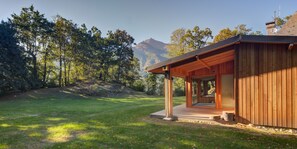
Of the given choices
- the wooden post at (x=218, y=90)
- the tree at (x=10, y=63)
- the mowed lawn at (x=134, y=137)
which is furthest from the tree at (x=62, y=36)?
the wooden post at (x=218, y=90)

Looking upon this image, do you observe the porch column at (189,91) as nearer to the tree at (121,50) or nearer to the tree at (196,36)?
the tree at (196,36)

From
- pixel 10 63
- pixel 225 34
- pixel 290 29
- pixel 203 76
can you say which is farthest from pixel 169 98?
pixel 225 34

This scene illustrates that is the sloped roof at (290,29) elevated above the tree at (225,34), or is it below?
below

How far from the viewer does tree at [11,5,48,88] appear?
22109 millimetres

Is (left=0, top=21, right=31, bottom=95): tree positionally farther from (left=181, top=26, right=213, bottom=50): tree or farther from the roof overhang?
(left=181, top=26, right=213, bottom=50): tree

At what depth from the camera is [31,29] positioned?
23.0m

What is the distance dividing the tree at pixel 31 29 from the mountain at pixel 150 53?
39.6 meters

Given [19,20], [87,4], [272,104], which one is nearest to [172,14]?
[87,4]

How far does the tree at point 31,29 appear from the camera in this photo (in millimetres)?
22109

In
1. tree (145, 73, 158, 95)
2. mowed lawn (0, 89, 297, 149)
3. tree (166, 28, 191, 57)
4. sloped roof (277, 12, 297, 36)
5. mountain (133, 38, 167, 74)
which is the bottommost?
mowed lawn (0, 89, 297, 149)

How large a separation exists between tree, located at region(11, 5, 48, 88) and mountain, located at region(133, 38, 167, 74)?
3963 centimetres

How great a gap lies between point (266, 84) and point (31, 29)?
25850 mm

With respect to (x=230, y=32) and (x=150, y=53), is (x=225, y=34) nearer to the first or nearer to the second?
(x=230, y=32)

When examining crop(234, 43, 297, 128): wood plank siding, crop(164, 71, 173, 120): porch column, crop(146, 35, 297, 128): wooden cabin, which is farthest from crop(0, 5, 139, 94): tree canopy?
crop(234, 43, 297, 128): wood plank siding
